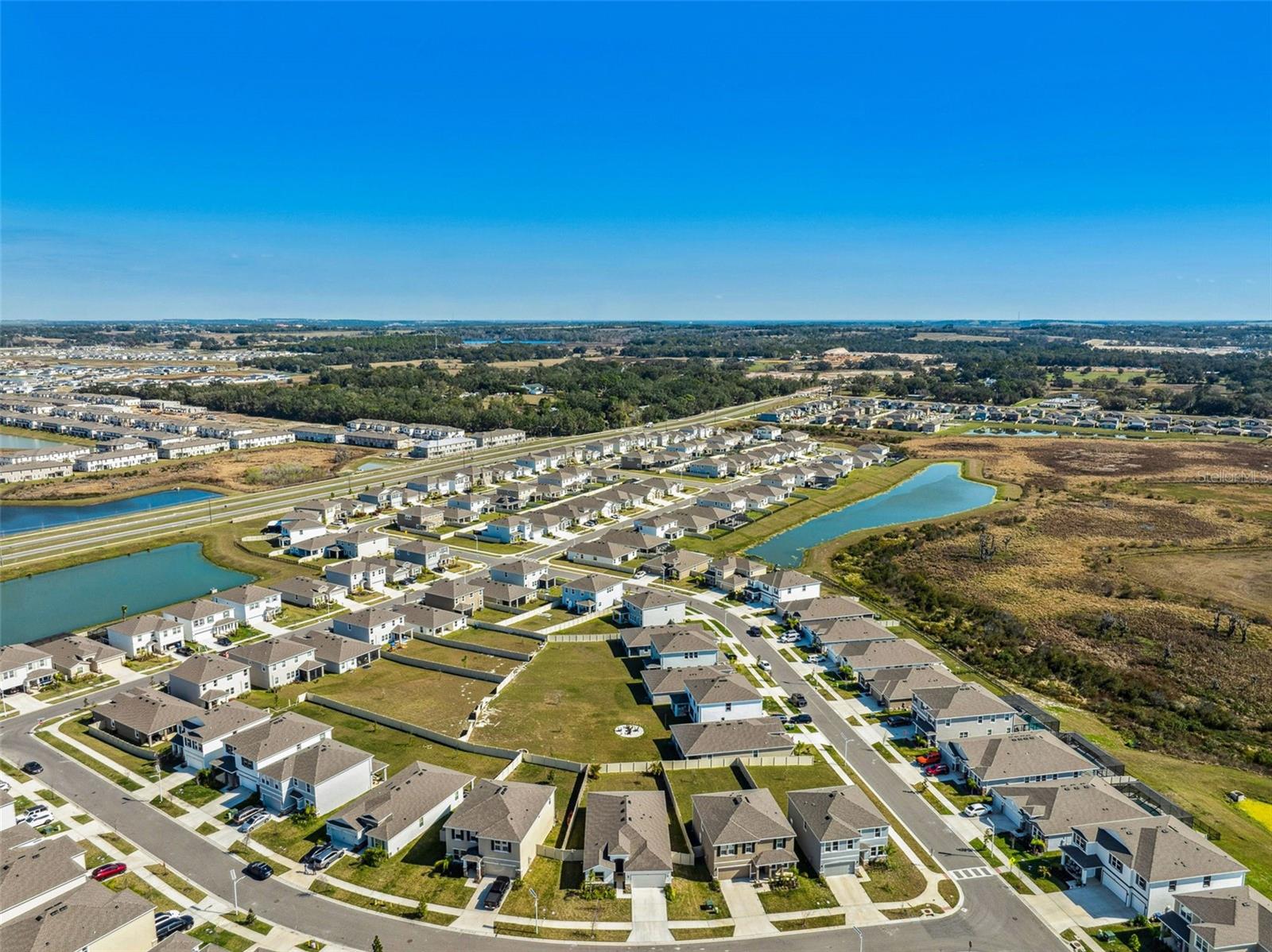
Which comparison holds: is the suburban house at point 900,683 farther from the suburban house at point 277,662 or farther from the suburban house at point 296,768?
the suburban house at point 277,662

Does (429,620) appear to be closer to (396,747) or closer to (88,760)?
(396,747)

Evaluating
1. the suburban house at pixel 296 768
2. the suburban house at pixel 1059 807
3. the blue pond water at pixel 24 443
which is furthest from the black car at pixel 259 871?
the blue pond water at pixel 24 443

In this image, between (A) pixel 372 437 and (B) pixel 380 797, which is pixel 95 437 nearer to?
(A) pixel 372 437

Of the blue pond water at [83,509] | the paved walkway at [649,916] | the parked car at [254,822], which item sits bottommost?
the paved walkway at [649,916]

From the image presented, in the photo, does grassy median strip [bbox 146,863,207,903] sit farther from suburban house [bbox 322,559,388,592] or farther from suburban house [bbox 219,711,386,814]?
suburban house [bbox 322,559,388,592]

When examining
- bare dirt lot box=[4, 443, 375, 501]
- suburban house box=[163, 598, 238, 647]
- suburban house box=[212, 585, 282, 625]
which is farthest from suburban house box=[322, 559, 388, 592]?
bare dirt lot box=[4, 443, 375, 501]

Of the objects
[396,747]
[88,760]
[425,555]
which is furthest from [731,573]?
[88,760]
